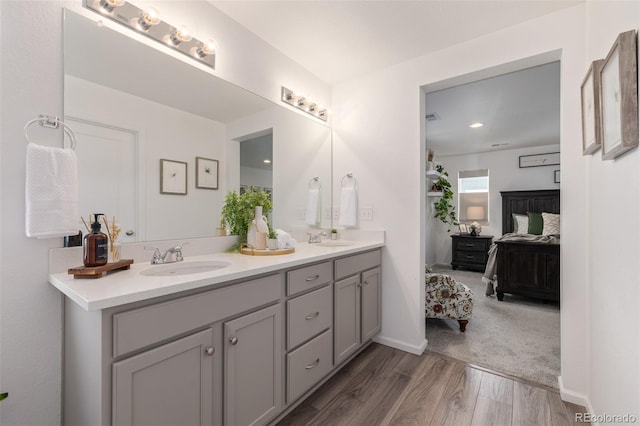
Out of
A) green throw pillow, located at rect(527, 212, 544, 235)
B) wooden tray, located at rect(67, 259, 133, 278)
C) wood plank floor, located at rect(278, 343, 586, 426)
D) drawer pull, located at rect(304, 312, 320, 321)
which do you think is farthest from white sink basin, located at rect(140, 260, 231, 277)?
green throw pillow, located at rect(527, 212, 544, 235)

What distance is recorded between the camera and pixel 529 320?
3031 mm

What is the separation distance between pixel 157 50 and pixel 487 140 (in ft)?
16.9

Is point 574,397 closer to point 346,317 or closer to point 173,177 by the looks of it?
point 346,317

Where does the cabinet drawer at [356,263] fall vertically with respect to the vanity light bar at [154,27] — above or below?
below

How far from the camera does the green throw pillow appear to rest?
4.72m

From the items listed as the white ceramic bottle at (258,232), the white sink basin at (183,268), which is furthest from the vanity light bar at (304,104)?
the white sink basin at (183,268)

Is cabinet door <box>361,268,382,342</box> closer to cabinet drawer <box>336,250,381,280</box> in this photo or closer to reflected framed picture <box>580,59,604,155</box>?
cabinet drawer <box>336,250,381,280</box>

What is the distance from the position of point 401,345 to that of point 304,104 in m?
2.21

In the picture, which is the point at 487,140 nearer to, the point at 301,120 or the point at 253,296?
the point at 301,120

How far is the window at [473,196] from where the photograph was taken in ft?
19.0

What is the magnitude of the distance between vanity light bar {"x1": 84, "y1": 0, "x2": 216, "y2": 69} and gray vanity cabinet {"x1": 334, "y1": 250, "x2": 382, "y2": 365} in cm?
154

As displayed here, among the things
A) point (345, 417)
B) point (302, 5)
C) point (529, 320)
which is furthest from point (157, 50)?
point (529, 320)

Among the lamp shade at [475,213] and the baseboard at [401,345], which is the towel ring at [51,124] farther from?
the lamp shade at [475,213]

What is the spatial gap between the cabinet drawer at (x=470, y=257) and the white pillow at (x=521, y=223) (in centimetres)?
71
